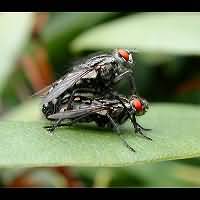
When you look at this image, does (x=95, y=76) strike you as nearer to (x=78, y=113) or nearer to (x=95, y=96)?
(x=95, y=96)

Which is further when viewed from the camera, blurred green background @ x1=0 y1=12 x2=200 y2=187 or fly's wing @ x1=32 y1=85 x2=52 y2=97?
blurred green background @ x1=0 y1=12 x2=200 y2=187

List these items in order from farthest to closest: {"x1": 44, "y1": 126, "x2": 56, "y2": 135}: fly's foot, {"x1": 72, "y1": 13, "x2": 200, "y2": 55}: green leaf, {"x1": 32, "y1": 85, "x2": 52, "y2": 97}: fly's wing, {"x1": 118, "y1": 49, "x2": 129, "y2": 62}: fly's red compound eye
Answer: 1. {"x1": 72, "y1": 13, "x2": 200, "y2": 55}: green leaf
2. {"x1": 32, "y1": 85, "x2": 52, "y2": 97}: fly's wing
3. {"x1": 118, "y1": 49, "x2": 129, "y2": 62}: fly's red compound eye
4. {"x1": 44, "y1": 126, "x2": 56, "y2": 135}: fly's foot

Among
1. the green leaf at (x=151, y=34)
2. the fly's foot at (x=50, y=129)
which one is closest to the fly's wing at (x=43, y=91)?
the fly's foot at (x=50, y=129)

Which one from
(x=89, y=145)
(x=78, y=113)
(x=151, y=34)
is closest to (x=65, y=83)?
(x=78, y=113)

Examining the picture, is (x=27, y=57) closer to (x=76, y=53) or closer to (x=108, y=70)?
(x=76, y=53)

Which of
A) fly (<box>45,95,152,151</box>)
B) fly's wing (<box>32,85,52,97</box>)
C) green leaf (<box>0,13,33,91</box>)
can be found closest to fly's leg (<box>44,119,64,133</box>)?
fly (<box>45,95,152,151</box>)

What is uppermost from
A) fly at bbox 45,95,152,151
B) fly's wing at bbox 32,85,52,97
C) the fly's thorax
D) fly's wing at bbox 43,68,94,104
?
the fly's thorax

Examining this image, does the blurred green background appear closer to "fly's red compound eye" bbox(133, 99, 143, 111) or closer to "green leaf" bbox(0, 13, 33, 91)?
"green leaf" bbox(0, 13, 33, 91)
